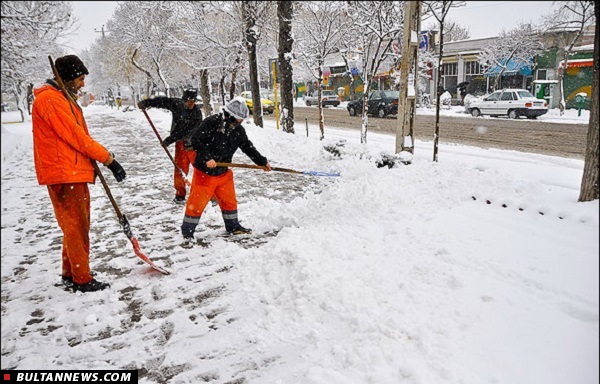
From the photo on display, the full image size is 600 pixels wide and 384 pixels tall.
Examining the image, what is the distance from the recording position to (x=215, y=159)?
4.46 meters

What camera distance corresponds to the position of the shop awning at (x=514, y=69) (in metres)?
23.0

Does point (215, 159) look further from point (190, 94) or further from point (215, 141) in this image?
point (190, 94)

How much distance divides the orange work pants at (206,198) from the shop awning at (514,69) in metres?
23.8

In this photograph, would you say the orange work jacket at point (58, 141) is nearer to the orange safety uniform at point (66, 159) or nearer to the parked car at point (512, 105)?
the orange safety uniform at point (66, 159)

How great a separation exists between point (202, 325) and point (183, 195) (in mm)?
3769

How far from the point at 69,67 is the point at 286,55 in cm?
309

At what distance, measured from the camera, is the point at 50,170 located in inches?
117

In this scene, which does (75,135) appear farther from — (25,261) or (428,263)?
(428,263)

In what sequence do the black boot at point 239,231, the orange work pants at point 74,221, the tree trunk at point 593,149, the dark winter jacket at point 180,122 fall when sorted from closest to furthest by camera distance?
the tree trunk at point 593,149, the orange work pants at point 74,221, the black boot at point 239,231, the dark winter jacket at point 180,122

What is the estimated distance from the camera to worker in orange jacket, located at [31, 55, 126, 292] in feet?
9.34

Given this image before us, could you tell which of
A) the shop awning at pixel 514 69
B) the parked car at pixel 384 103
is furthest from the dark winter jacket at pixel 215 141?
the shop awning at pixel 514 69

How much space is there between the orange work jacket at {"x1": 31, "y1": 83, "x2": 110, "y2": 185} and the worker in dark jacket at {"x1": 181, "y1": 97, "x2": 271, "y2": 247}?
4.33ft

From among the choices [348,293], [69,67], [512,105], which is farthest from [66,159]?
[512,105]

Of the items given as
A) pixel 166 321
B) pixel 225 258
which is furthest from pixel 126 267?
pixel 166 321
